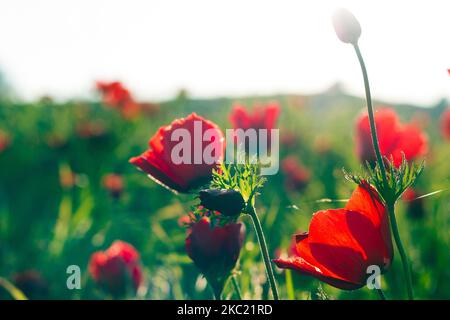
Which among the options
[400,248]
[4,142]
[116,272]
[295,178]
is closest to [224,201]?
[400,248]

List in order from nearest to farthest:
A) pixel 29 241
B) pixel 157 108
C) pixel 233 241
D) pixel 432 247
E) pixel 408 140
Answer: pixel 233 241, pixel 408 140, pixel 432 247, pixel 29 241, pixel 157 108

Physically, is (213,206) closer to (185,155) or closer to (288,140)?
(185,155)

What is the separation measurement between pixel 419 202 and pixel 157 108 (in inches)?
60.7

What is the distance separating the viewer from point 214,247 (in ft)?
1.56

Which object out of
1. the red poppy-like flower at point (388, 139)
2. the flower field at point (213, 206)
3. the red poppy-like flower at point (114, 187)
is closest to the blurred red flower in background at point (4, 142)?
the flower field at point (213, 206)

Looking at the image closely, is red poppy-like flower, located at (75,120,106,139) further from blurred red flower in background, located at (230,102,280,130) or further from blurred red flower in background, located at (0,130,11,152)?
blurred red flower in background, located at (230,102,280,130)

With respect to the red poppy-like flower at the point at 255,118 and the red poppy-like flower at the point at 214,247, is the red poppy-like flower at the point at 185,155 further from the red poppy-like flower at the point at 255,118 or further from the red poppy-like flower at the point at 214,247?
the red poppy-like flower at the point at 255,118

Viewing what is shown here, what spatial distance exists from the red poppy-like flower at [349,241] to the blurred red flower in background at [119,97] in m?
1.67

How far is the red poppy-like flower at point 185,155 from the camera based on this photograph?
431 mm

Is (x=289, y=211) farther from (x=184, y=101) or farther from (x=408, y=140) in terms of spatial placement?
(x=184, y=101)

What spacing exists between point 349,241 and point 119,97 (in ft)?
5.50

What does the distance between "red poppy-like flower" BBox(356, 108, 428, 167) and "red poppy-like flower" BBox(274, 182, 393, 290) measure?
1.30ft

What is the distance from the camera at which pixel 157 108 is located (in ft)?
8.04
